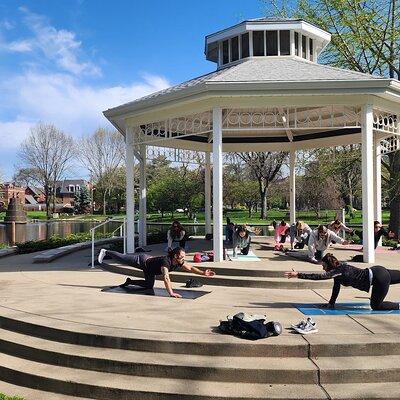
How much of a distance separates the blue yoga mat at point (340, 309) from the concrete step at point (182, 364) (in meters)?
1.85

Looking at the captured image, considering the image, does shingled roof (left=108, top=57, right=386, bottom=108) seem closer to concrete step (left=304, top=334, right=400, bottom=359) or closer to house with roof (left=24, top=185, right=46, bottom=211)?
concrete step (left=304, top=334, right=400, bottom=359)

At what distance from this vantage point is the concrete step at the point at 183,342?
5.10m

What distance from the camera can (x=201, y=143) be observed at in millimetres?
17016

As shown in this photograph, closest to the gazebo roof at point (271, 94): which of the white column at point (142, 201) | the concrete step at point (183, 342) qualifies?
the white column at point (142, 201)

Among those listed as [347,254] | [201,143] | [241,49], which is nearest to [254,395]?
[347,254]

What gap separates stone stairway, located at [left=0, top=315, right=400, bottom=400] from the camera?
15.1 feet

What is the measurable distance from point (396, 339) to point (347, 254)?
23.3 ft

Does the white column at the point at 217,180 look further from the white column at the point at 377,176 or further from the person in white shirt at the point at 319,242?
the white column at the point at 377,176

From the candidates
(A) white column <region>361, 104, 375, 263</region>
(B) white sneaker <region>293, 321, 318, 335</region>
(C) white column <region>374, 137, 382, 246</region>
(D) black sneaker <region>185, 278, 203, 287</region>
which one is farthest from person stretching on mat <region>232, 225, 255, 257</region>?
(C) white column <region>374, 137, 382, 246</region>

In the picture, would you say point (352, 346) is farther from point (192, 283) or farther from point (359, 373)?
point (192, 283)

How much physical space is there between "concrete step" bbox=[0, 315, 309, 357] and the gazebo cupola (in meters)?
10.5

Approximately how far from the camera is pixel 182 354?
17.0 feet

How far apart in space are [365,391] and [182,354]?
210cm

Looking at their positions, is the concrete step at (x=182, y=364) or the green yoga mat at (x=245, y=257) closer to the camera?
the concrete step at (x=182, y=364)
